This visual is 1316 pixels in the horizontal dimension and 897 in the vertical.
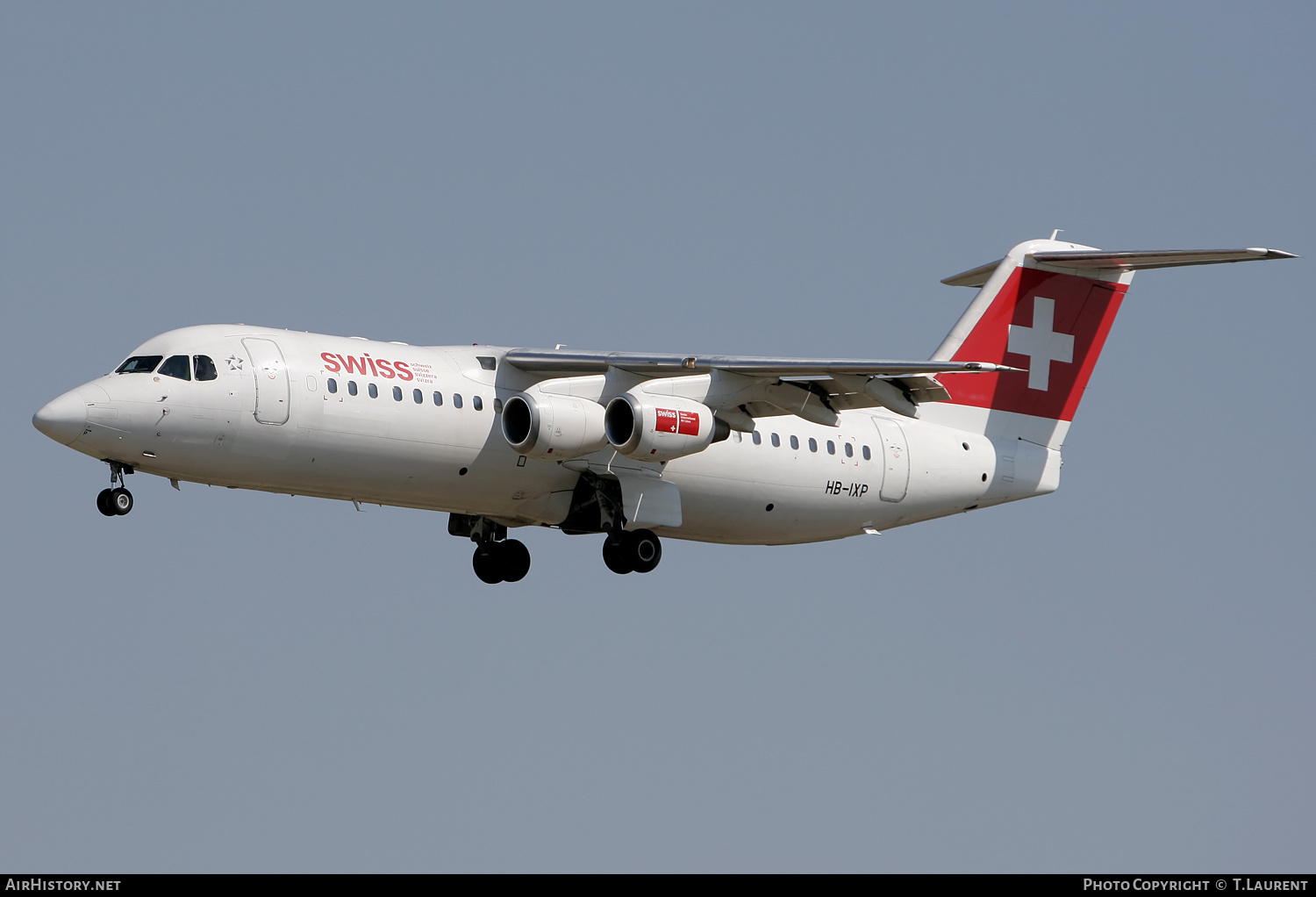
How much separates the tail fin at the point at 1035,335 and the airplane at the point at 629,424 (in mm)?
25

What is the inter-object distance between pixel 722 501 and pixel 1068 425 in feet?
17.6

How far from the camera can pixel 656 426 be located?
63.8 ft

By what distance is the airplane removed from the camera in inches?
725

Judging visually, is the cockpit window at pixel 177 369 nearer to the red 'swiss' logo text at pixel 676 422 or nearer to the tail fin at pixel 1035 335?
the red 'swiss' logo text at pixel 676 422

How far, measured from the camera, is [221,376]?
1845 centimetres

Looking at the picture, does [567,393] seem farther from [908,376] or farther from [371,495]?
[908,376]

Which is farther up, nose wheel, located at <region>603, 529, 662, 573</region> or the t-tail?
the t-tail

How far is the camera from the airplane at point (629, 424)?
18422 mm

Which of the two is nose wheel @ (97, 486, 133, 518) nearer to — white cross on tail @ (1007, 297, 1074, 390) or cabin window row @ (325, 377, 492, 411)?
cabin window row @ (325, 377, 492, 411)

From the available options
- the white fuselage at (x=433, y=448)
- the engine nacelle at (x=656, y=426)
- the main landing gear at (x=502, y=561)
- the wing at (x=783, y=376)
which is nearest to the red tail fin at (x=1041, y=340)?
the white fuselage at (x=433, y=448)

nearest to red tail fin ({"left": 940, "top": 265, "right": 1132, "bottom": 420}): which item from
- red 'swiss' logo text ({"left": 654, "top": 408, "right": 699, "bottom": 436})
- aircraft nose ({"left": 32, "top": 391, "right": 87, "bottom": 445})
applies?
red 'swiss' logo text ({"left": 654, "top": 408, "right": 699, "bottom": 436})

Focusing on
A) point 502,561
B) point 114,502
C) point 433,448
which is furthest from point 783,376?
point 114,502

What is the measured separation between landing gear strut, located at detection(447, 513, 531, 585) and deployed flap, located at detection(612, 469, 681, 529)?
2006mm
